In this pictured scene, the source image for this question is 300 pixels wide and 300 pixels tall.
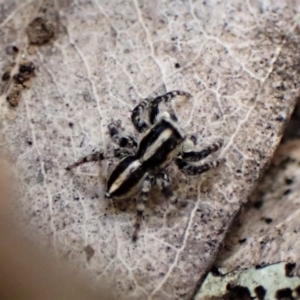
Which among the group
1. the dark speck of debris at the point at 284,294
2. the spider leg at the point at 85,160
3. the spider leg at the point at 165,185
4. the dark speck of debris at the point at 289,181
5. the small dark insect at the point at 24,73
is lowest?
the dark speck of debris at the point at 284,294

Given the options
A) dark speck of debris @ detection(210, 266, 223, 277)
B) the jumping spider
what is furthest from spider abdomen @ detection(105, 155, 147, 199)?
dark speck of debris @ detection(210, 266, 223, 277)

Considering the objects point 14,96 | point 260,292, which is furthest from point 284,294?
point 14,96

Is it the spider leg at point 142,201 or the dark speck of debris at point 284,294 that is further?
the spider leg at point 142,201

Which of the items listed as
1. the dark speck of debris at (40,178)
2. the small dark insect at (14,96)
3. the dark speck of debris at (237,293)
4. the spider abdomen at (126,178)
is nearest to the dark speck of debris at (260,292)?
the dark speck of debris at (237,293)

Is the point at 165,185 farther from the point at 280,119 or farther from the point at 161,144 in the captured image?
the point at 280,119

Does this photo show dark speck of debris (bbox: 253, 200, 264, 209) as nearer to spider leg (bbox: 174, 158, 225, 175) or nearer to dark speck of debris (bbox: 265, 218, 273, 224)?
dark speck of debris (bbox: 265, 218, 273, 224)

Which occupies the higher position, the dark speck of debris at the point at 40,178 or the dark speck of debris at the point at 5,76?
the dark speck of debris at the point at 5,76

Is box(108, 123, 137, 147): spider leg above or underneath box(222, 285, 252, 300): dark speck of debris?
above

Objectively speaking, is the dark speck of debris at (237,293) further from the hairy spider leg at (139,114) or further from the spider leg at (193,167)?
the hairy spider leg at (139,114)

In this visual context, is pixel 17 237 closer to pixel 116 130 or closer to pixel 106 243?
pixel 106 243
